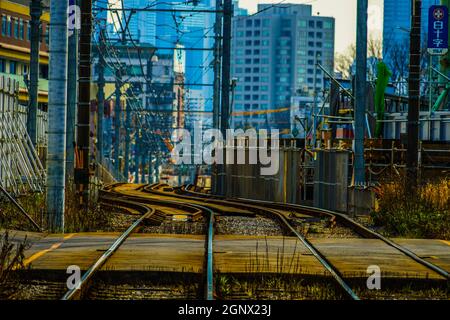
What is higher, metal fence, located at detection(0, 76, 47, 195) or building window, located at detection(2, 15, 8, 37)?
building window, located at detection(2, 15, 8, 37)

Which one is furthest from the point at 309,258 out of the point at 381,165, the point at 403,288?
the point at 381,165

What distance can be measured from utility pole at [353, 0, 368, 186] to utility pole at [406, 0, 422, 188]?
3110mm

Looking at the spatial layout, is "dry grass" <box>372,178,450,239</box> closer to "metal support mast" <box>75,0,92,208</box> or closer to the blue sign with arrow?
"metal support mast" <box>75,0,92,208</box>

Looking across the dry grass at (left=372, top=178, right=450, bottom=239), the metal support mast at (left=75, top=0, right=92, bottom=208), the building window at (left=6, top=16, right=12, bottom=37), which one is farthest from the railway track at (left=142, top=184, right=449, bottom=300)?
the building window at (left=6, top=16, right=12, bottom=37)

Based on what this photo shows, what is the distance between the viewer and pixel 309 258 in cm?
1634

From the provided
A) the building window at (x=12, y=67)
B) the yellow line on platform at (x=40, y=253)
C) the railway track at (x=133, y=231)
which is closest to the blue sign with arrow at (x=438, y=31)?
the railway track at (x=133, y=231)

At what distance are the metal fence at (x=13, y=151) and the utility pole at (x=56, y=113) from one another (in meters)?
6.15

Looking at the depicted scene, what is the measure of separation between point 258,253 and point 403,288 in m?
3.47

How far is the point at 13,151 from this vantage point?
28.9 meters

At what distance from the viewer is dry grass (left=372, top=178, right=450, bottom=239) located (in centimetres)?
2234

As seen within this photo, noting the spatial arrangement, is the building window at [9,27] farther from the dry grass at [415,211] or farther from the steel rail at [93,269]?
the steel rail at [93,269]

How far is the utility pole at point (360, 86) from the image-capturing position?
28.6 m

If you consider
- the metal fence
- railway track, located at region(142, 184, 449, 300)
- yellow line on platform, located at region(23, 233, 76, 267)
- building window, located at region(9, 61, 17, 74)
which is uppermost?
building window, located at region(9, 61, 17, 74)

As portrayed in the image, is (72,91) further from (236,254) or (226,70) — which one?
(236,254)
